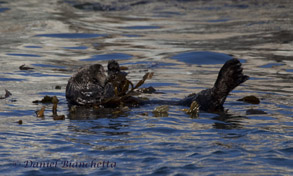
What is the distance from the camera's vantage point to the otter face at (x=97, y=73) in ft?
18.6

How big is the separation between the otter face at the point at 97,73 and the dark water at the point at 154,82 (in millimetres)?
497

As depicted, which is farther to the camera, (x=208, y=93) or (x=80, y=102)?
(x=80, y=102)

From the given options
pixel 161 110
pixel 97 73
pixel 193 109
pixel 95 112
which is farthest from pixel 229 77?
pixel 97 73

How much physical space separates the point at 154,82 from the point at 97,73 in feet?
6.80

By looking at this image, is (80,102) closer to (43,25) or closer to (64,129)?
(64,129)

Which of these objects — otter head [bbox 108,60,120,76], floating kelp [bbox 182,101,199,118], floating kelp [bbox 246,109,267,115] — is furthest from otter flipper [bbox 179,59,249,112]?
otter head [bbox 108,60,120,76]

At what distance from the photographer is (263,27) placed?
14.1 meters

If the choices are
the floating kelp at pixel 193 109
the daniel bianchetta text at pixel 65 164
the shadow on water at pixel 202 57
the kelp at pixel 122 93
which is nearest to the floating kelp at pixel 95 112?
the kelp at pixel 122 93

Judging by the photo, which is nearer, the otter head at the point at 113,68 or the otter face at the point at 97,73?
the otter head at the point at 113,68

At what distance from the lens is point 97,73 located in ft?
18.7

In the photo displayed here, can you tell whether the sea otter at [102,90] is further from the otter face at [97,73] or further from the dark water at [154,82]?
the dark water at [154,82]

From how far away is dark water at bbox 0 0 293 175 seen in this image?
354cm

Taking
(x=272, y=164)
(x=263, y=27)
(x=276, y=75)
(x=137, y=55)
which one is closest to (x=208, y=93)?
(x=272, y=164)

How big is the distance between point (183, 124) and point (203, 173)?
56.1 inches
